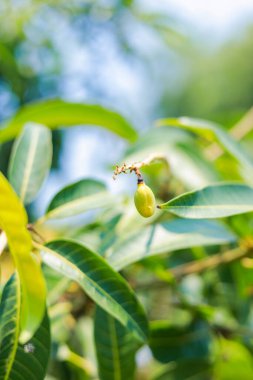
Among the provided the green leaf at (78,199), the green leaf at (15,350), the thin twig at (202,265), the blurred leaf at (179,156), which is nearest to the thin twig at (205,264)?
the thin twig at (202,265)

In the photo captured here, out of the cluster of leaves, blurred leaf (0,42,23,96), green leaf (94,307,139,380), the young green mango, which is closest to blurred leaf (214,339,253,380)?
the cluster of leaves

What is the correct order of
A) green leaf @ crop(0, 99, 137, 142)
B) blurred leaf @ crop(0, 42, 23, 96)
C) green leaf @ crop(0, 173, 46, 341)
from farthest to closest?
blurred leaf @ crop(0, 42, 23, 96) < green leaf @ crop(0, 99, 137, 142) < green leaf @ crop(0, 173, 46, 341)

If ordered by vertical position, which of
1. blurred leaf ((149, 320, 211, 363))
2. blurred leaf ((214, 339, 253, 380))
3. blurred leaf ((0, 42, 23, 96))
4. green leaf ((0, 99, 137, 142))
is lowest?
blurred leaf ((214, 339, 253, 380))

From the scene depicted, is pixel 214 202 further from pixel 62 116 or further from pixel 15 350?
pixel 62 116

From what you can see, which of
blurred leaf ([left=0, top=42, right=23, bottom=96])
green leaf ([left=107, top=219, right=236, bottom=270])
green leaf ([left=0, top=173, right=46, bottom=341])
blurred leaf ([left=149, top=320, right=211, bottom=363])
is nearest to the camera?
green leaf ([left=0, top=173, right=46, bottom=341])

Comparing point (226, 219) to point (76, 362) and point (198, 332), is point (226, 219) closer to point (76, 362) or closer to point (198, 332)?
point (198, 332)

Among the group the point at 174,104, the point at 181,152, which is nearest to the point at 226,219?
the point at 181,152

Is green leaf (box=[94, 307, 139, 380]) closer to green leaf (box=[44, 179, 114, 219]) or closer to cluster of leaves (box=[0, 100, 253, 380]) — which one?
cluster of leaves (box=[0, 100, 253, 380])

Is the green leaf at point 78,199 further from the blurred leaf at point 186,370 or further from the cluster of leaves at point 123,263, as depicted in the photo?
the blurred leaf at point 186,370
